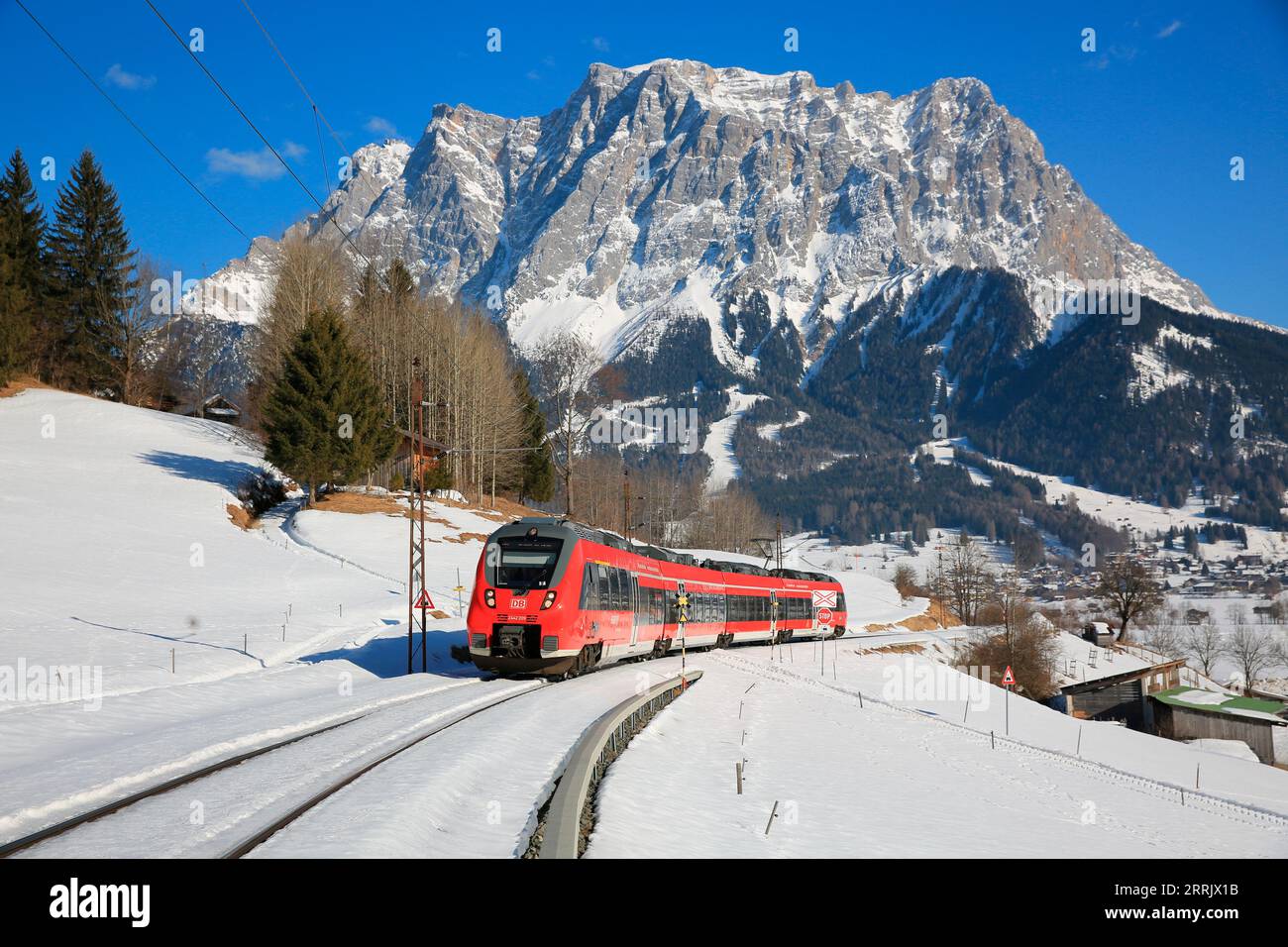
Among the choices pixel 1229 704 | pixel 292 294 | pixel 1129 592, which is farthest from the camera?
pixel 1129 592

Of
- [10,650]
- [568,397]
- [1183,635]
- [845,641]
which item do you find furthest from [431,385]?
[1183,635]

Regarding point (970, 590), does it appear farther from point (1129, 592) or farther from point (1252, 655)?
point (1252, 655)

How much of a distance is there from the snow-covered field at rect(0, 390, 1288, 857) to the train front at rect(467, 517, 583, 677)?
0.90 meters

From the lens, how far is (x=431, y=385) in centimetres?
6975

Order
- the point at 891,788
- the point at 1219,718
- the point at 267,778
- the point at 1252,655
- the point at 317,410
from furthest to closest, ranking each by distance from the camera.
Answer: the point at 1252,655 < the point at 317,410 < the point at 1219,718 < the point at 891,788 < the point at 267,778

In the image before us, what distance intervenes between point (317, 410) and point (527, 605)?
3604cm

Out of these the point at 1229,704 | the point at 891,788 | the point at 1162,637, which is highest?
the point at 891,788

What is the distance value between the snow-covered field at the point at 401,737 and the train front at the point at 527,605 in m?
Result: 0.90

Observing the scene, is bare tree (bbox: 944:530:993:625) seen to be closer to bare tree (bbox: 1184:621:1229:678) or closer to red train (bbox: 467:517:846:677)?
bare tree (bbox: 1184:621:1229:678)

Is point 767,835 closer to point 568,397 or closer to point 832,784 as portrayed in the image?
point 832,784

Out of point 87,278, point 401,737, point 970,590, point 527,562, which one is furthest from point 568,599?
point 970,590

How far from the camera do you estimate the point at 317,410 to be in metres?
53.3
